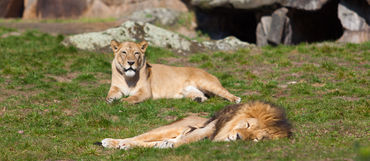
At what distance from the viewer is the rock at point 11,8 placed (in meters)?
28.1

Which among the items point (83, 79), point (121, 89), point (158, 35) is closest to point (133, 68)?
point (121, 89)

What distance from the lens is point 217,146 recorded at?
6117mm

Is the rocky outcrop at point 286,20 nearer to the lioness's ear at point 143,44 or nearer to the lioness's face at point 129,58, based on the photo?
the lioness's ear at point 143,44

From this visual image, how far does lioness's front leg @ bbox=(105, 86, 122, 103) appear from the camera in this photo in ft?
34.5

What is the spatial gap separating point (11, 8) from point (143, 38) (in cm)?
1407

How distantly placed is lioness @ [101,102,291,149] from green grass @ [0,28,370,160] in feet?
0.46

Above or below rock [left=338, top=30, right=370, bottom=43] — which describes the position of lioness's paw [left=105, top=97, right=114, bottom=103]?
below

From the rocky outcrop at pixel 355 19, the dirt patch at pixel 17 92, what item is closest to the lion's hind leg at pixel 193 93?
the dirt patch at pixel 17 92

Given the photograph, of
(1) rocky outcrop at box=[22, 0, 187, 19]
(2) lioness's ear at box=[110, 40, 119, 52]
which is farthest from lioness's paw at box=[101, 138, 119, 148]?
(1) rocky outcrop at box=[22, 0, 187, 19]

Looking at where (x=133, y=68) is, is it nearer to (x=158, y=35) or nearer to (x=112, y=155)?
(x=112, y=155)

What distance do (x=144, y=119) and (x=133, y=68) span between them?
5.95 feet

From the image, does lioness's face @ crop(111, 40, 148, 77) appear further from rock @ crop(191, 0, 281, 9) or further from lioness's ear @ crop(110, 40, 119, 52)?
rock @ crop(191, 0, 281, 9)

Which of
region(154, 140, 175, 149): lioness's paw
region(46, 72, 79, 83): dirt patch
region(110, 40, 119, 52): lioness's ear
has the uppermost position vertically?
region(110, 40, 119, 52): lioness's ear

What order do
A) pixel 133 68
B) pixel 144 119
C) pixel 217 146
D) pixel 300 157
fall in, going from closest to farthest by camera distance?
1. pixel 300 157
2. pixel 217 146
3. pixel 144 119
4. pixel 133 68
